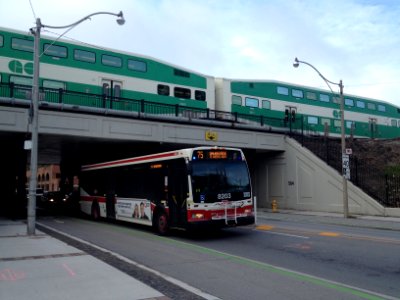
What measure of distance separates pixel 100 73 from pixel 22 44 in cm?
418

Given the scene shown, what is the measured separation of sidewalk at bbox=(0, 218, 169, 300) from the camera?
6.94 meters

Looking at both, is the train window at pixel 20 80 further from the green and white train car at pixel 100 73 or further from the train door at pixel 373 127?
the train door at pixel 373 127

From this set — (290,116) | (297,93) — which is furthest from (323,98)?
(290,116)

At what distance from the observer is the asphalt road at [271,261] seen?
7.43m

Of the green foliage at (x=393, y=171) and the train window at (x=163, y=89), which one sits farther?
the train window at (x=163, y=89)

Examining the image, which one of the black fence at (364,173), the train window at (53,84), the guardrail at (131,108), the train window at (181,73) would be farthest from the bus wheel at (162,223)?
the black fence at (364,173)

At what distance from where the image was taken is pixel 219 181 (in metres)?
14.6

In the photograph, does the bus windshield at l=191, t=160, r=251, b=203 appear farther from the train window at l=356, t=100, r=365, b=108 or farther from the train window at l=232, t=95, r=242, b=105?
the train window at l=356, t=100, r=365, b=108

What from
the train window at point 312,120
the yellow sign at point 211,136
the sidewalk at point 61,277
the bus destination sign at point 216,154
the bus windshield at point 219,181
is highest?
the train window at point 312,120

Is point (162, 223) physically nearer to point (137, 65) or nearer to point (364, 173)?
point (137, 65)

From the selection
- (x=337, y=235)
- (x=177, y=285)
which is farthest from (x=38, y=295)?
(x=337, y=235)

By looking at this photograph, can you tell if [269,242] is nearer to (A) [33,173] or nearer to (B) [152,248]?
(B) [152,248]

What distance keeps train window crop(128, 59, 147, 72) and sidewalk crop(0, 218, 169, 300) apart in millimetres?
14561

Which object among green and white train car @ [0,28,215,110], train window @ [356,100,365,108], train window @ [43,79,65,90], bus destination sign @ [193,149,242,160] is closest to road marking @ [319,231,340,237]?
bus destination sign @ [193,149,242,160]
